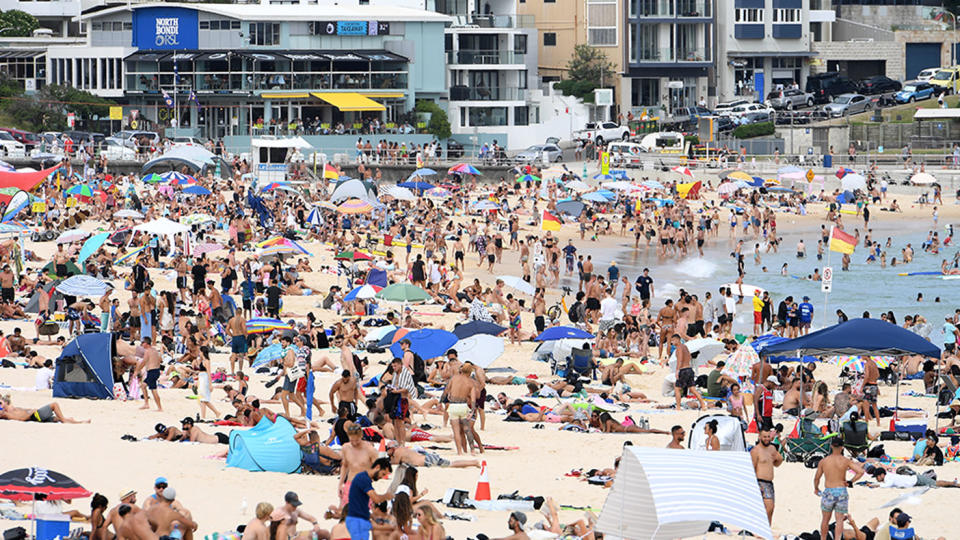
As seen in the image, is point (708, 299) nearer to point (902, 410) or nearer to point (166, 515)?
point (902, 410)

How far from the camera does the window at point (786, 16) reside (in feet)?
234

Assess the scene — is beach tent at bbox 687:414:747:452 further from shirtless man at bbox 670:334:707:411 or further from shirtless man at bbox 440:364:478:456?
shirtless man at bbox 670:334:707:411

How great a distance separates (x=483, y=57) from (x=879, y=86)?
59.7 ft

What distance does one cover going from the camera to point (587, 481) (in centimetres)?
1530

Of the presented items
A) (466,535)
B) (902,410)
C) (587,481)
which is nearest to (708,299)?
(902,410)

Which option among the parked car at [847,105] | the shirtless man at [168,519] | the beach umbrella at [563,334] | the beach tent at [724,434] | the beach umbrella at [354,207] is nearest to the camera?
the shirtless man at [168,519]

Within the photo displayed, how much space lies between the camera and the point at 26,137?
53.7 meters

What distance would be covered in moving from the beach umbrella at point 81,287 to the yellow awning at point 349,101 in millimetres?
34716

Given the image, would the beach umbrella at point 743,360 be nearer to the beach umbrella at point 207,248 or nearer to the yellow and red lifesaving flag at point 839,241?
the yellow and red lifesaving flag at point 839,241

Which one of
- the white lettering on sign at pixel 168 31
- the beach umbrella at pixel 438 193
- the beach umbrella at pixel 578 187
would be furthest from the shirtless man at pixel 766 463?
the white lettering on sign at pixel 168 31

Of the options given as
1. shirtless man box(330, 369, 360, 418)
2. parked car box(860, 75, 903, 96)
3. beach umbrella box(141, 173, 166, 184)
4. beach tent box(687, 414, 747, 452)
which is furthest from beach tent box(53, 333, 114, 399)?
parked car box(860, 75, 903, 96)

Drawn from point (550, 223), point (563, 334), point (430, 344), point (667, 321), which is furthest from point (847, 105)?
point (430, 344)

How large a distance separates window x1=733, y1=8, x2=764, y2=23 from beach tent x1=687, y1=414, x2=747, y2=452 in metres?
57.8

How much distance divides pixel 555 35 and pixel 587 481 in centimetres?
5539
